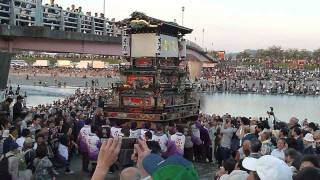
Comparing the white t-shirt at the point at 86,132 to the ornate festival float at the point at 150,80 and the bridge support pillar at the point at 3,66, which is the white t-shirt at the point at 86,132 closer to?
the ornate festival float at the point at 150,80

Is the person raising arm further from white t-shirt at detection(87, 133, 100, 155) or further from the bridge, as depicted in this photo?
the bridge

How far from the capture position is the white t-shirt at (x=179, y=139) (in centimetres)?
1479

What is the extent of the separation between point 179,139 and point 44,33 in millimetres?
22193

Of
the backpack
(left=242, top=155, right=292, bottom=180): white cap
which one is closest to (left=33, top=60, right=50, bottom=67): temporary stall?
the backpack

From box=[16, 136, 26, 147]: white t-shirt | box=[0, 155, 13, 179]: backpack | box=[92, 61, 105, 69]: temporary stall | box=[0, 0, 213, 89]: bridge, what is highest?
box=[0, 0, 213, 89]: bridge

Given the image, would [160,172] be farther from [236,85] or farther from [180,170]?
[236,85]

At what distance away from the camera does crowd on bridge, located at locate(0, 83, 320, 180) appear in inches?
155

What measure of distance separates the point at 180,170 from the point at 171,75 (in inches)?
983

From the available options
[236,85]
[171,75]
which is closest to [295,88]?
[236,85]

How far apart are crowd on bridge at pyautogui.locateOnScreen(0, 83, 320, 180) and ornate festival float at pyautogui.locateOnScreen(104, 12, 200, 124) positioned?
6.95 meters

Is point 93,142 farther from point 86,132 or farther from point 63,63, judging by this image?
point 63,63

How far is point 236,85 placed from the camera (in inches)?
3342

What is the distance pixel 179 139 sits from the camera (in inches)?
587

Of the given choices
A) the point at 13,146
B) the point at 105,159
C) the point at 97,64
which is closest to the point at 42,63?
the point at 97,64
